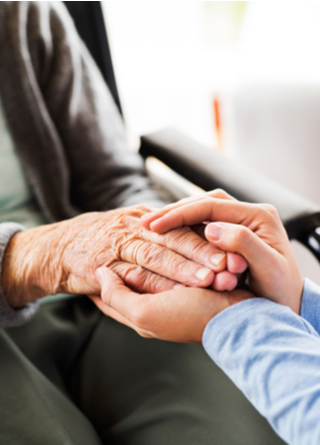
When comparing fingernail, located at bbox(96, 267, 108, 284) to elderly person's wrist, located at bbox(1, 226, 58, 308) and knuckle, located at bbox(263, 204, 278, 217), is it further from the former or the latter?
knuckle, located at bbox(263, 204, 278, 217)

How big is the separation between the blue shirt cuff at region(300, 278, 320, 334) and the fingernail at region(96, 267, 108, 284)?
0.29 meters

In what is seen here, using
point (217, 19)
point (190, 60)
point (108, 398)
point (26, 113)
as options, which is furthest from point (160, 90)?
point (108, 398)

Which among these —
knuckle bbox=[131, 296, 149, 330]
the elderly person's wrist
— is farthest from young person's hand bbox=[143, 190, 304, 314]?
the elderly person's wrist

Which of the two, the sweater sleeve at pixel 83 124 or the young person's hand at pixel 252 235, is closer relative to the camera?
the young person's hand at pixel 252 235

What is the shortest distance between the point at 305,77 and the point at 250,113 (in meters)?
0.16

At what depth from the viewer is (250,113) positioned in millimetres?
863

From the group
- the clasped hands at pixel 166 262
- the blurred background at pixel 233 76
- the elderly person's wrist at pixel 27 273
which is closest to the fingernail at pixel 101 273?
the clasped hands at pixel 166 262

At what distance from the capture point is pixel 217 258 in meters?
0.45

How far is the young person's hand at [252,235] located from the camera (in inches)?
16.3

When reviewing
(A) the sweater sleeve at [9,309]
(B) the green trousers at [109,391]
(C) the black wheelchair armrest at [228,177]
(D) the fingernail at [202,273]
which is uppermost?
(C) the black wheelchair armrest at [228,177]

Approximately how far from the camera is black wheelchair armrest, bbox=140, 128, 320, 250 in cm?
52

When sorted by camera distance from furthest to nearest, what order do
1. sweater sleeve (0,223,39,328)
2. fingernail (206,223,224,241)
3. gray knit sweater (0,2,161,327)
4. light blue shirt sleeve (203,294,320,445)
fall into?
1. gray knit sweater (0,2,161,327)
2. sweater sleeve (0,223,39,328)
3. fingernail (206,223,224,241)
4. light blue shirt sleeve (203,294,320,445)

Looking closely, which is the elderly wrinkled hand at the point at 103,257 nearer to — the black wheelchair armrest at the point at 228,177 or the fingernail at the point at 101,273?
the fingernail at the point at 101,273

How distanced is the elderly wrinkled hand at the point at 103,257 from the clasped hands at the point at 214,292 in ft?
0.09
